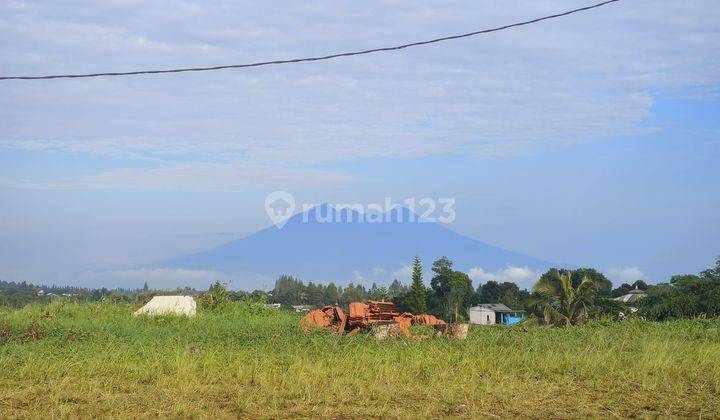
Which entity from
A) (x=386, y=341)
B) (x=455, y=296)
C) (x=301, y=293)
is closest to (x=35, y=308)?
(x=386, y=341)

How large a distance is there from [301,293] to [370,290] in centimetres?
2092

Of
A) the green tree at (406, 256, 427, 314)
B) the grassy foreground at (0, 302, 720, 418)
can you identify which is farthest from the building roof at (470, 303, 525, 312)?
the grassy foreground at (0, 302, 720, 418)

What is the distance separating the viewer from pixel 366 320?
614 inches

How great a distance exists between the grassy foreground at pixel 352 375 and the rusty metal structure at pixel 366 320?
978 mm

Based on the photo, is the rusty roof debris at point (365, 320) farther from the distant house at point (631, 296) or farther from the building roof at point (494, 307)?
the building roof at point (494, 307)

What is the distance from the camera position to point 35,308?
2245cm

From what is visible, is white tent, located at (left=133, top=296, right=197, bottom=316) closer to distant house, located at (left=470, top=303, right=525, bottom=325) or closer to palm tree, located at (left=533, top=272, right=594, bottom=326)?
palm tree, located at (left=533, top=272, right=594, bottom=326)

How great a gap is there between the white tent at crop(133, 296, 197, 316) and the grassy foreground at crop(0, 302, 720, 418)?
20.7 ft

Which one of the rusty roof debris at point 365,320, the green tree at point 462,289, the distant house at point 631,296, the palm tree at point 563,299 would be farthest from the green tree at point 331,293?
the rusty roof debris at point 365,320

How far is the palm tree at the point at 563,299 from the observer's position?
2894 centimetres

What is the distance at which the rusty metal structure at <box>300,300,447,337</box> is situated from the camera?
50.8ft

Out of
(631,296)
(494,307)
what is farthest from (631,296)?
(494,307)

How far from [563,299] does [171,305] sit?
15.8 metres

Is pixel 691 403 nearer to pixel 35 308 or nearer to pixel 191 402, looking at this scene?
pixel 191 402
